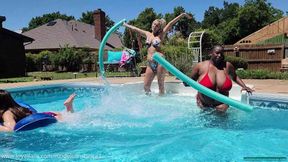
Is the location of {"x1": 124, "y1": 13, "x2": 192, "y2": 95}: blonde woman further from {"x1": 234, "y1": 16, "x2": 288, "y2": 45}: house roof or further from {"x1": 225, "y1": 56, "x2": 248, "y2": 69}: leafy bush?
{"x1": 234, "y1": 16, "x2": 288, "y2": 45}: house roof

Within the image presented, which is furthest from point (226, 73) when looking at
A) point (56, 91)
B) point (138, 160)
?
point (56, 91)

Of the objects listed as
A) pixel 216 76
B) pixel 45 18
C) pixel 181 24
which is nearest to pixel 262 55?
pixel 216 76

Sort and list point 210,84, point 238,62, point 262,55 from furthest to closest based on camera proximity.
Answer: point 262,55 < point 238,62 < point 210,84

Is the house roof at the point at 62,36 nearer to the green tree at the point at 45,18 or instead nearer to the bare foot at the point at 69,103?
the bare foot at the point at 69,103

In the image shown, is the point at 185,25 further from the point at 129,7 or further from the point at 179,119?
the point at 179,119

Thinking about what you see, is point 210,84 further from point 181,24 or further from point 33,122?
point 181,24

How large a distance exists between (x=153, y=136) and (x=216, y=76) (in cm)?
165

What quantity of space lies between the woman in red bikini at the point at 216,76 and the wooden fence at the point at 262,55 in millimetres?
17018

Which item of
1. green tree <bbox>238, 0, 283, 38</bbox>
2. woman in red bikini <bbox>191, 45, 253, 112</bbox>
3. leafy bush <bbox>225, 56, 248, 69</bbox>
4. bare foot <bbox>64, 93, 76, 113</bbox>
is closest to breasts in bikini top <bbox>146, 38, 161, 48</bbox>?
woman in red bikini <bbox>191, 45, 253, 112</bbox>

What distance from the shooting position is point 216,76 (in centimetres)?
634

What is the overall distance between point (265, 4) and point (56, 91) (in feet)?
201

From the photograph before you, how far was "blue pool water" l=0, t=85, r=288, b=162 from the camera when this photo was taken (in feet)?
15.0

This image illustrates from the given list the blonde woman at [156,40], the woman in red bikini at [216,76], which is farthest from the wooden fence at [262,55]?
the woman in red bikini at [216,76]

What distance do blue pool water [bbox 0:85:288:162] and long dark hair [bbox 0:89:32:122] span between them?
39 cm
